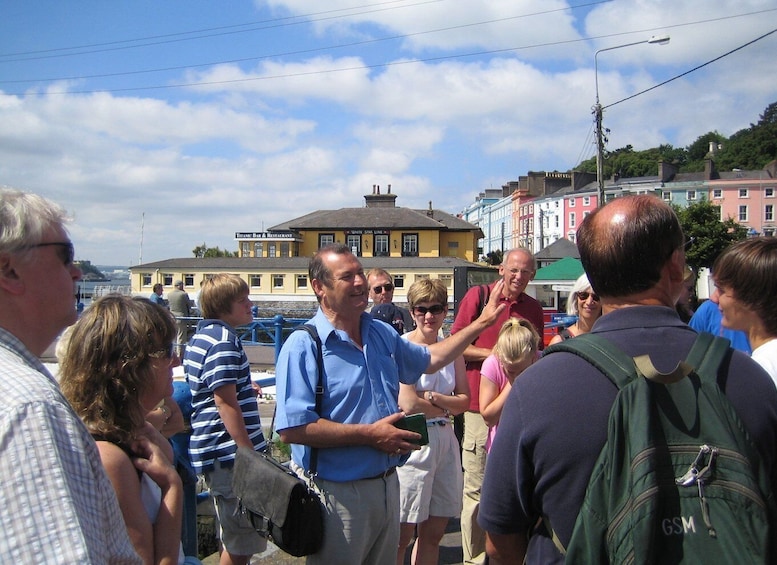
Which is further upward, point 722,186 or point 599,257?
point 722,186

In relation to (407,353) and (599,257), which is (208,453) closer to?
(407,353)

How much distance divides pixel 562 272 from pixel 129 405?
15550 millimetres

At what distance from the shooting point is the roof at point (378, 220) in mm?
72938

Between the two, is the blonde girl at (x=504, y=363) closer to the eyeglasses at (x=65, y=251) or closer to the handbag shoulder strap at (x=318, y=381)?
the handbag shoulder strap at (x=318, y=381)

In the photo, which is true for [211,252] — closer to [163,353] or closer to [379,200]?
[379,200]

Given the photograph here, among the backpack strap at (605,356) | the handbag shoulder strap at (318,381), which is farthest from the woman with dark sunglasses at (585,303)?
the backpack strap at (605,356)

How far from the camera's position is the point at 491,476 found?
178 centimetres

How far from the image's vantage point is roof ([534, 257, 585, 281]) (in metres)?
16.3

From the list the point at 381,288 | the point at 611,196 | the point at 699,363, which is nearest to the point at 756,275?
the point at 699,363

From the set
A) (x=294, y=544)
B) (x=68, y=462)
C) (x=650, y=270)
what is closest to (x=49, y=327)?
(x=68, y=462)

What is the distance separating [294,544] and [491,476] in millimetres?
1371

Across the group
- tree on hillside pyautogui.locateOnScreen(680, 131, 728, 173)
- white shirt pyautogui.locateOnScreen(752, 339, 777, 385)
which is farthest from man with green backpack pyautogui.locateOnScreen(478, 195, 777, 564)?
tree on hillside pyautogui.locateOnScreen(680, 131, 728, 173)

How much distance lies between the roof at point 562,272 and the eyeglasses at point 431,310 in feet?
41.3

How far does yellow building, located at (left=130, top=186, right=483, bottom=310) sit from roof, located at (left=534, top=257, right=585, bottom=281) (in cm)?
4286
